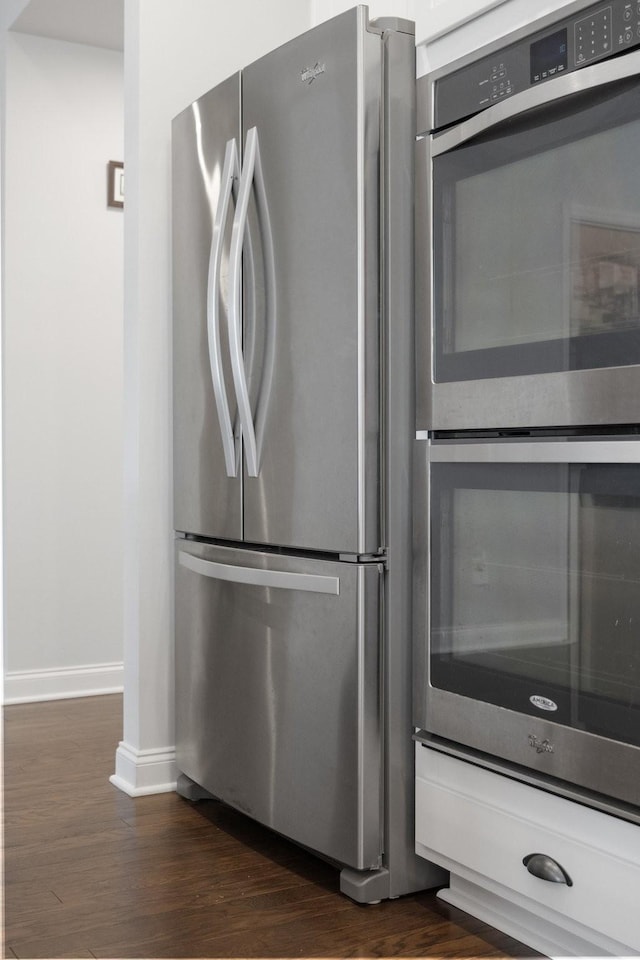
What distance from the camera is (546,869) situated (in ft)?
5.55

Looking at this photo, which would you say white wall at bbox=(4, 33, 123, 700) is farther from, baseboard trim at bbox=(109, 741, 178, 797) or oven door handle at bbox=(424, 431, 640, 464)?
oven door handle at bbox=(424, 431, 640, 464)

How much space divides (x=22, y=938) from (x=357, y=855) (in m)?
0.63

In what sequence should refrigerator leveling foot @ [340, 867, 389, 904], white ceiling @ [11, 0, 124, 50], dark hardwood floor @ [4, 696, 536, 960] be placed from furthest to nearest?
white ceiling @ [11, 0, 124, 50], refrigerator leveling foot @ [340, 867, 389, 904], dark hardwood floor @ [4, 696, 536, 960]

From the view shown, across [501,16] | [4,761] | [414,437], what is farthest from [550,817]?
[4,761]

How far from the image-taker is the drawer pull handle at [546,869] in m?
Result: 1.67

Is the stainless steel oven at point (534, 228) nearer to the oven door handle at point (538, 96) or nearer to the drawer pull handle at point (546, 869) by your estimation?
the oven door handle at point (538, 96)

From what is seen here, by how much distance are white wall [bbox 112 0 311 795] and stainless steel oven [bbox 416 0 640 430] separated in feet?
3.37

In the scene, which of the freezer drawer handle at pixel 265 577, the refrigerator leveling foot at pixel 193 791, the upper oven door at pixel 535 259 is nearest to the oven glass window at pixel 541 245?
the upper oven door at pixel 535 259

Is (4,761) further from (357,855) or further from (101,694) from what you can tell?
(357,855)

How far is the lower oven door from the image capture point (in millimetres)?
1570

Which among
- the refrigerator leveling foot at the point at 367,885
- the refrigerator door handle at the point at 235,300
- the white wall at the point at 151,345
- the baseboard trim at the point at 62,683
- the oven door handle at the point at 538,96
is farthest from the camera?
the baseboard trim at the point at 62,683

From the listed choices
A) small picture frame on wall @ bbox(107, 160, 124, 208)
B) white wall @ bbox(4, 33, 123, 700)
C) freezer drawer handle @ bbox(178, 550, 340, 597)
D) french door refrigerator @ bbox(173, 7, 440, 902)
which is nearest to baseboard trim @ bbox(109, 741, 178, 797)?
french door refrigerator @ bbox(173, 7, 440, 902)

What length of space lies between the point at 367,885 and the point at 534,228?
126 cm

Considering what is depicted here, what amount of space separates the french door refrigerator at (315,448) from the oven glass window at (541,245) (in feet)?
0.49
